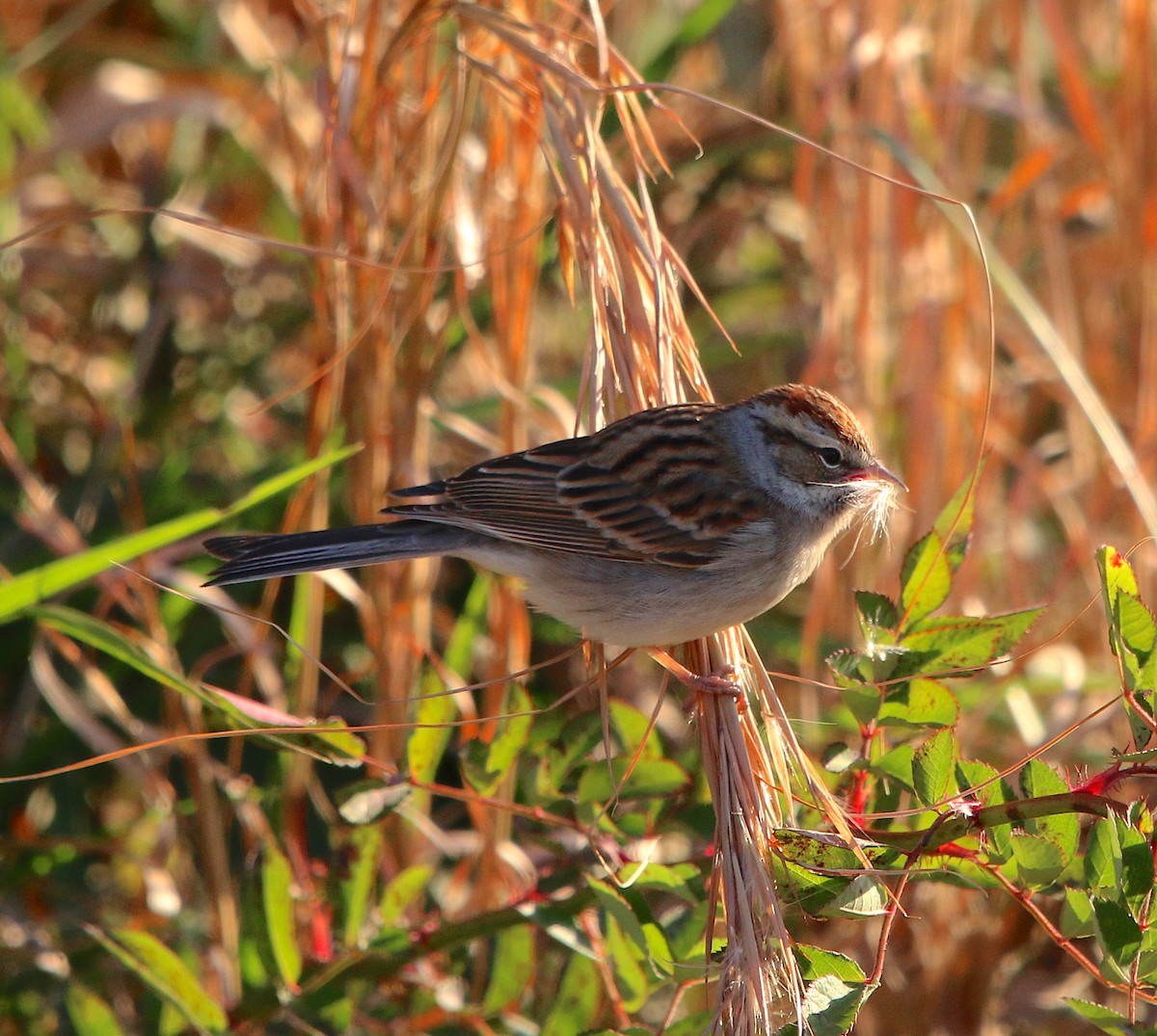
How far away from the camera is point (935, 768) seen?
171 centimetres

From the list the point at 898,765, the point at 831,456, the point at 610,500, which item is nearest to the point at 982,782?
the point at 898,765

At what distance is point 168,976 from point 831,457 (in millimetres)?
1529

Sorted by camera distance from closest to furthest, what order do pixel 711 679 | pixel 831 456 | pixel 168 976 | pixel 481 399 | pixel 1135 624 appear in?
pixel 1135 624, pixel 711 679, pixel 168 976, pixel 831 456, pixel 481 399

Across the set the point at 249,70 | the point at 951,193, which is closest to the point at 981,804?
the point at 951,193

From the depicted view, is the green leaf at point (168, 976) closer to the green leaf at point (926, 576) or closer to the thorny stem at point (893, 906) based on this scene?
the thorny stem at point (893, 906)

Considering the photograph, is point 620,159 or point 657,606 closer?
point 657,606

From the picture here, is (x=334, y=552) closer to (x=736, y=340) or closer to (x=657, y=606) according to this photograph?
(x=657, y=606)

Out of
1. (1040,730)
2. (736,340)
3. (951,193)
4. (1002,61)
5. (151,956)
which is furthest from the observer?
(1002,61)

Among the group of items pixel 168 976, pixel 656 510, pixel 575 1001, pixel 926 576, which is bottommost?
pixel 575 1001

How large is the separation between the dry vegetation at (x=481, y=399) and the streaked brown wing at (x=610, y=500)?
187mm

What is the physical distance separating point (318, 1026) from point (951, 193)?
2.69 m

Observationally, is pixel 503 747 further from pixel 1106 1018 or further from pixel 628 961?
pixel 1106 1018

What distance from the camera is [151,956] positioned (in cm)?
227

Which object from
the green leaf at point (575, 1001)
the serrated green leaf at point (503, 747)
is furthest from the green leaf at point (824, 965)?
the green leaf at point (575, 1001)
